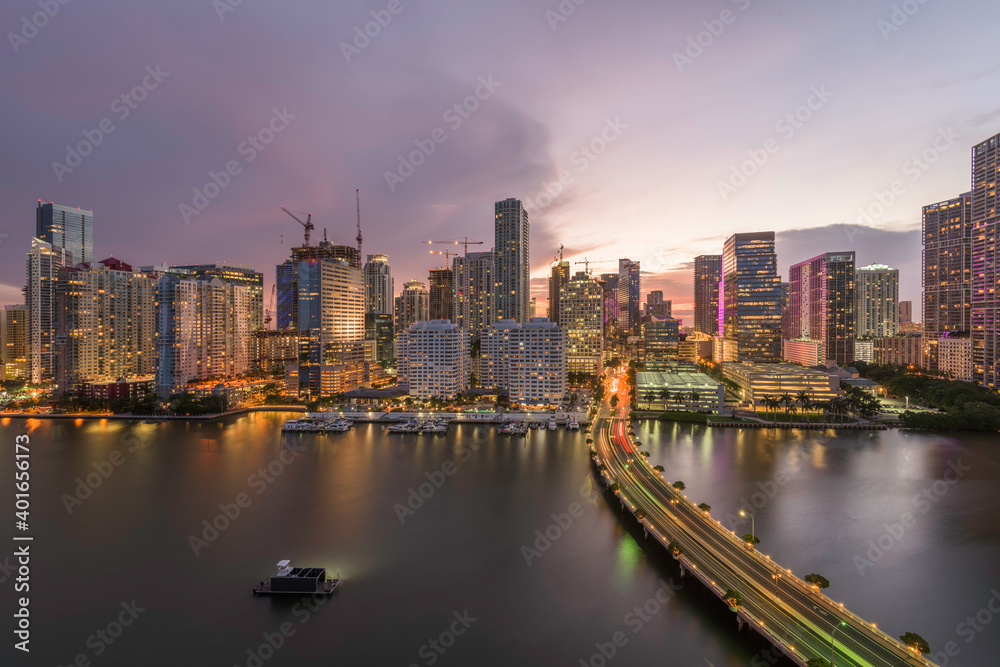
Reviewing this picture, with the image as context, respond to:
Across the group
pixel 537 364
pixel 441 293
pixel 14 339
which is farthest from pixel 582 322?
pixel 14 339

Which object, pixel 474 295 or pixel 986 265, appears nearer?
pixel 986 265

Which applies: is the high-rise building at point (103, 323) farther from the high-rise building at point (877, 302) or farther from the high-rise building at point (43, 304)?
the high-rise building at point (877, 302)

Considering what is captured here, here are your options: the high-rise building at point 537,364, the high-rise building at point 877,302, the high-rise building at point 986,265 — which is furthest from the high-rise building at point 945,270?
the high-rise building at point 537,364

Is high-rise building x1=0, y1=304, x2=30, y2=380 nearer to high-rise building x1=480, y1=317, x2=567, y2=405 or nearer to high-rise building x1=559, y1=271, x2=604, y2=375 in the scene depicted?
high-rise building x1=480, y1=317, x2=567, y2=405

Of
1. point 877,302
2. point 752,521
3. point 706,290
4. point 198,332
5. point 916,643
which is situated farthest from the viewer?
point 706,290

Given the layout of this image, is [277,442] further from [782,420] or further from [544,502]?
Answer: [782,420]

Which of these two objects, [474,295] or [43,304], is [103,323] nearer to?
[43,304]
